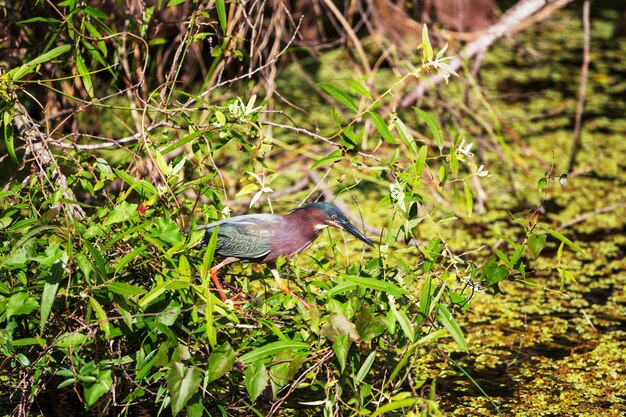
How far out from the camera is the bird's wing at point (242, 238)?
99.7 inches

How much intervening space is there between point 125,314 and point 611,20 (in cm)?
662

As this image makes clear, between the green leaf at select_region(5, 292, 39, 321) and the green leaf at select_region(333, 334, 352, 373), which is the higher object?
the green leaf at select_region(5, 292, 39, 321)

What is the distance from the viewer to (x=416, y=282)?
2395mm

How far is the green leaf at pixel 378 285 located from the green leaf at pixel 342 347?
0.15m

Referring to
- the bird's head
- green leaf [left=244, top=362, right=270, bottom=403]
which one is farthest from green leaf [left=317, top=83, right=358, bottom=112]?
green leaf [left=244, top=362, right=270, bottom=403]

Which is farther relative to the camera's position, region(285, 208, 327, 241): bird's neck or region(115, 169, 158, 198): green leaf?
region(285, 208, 327, 241): bird's neck

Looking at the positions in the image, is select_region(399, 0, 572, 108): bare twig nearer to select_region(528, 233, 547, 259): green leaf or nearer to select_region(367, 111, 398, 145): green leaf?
select_region(367, 111, 398, 145): green leaf

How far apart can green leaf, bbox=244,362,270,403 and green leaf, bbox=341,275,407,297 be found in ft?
1.00

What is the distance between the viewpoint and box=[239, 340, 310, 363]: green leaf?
7.17ft

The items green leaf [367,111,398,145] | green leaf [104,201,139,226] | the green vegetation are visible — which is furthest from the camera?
green leaf [367,111,398,145]

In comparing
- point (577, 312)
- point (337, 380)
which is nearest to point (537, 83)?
point (577, 312)

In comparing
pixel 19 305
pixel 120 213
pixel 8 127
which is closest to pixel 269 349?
pixel 120 213

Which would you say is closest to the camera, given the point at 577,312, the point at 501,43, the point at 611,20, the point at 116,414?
the point at 116,414

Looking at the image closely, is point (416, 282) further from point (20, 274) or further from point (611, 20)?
point (611, 20)
